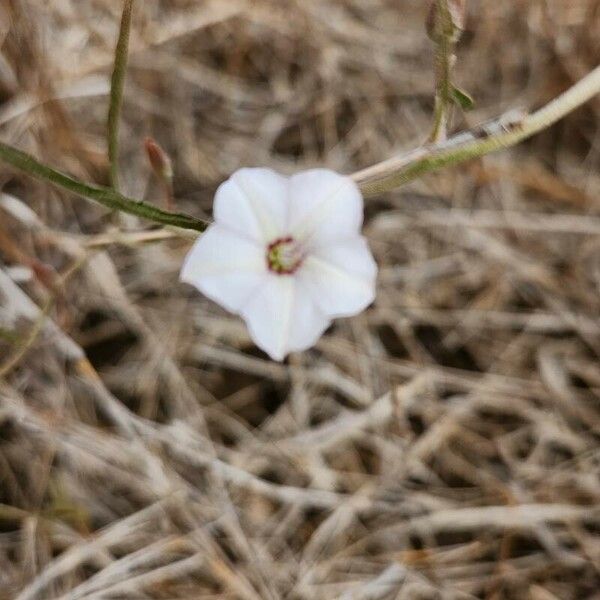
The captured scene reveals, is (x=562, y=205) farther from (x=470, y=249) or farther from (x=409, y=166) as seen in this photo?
(x=409, y=166)

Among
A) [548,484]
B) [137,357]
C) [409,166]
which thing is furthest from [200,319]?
[409,166]

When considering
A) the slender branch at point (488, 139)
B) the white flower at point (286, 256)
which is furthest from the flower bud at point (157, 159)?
the slender branch at point (488, 139)

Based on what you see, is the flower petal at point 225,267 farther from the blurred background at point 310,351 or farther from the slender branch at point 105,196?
the blurred background at point 310,351

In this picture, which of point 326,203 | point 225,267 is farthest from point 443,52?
point 225,267

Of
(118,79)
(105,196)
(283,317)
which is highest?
(118,79)

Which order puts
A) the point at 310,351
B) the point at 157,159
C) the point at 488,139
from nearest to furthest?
1. the point at 488,139
2. the point at 157,159
3. the point at 310,351

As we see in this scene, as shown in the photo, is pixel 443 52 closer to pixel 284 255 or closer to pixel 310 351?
pixel 284 255
